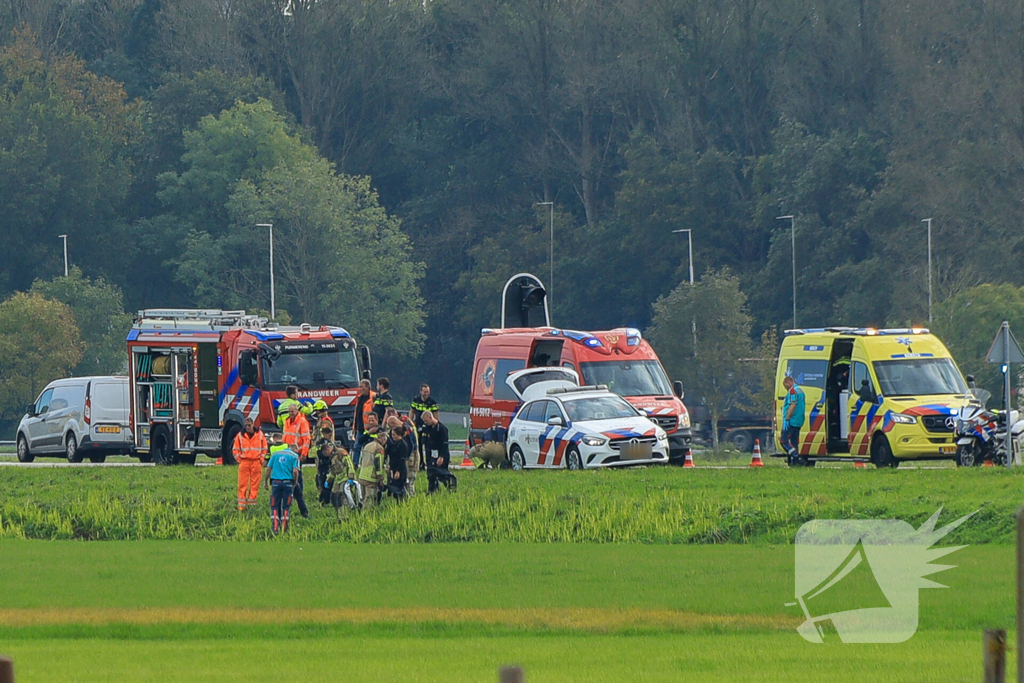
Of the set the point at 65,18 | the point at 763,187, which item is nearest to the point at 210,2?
the point at 65,18

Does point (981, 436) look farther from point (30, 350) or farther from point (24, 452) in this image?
point (30, 350)

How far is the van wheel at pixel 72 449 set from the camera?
137 ft

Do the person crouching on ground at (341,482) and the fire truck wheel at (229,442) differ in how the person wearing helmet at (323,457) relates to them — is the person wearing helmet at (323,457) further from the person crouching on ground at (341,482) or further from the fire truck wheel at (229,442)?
the fire truck wheel at (229,442)

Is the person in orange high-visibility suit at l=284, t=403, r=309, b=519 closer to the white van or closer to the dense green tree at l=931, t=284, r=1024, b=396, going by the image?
the white van

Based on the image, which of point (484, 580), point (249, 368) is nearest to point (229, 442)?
point (249, 368)

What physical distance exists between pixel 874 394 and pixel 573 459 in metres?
5.23

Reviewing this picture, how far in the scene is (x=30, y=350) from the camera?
70.6 metres

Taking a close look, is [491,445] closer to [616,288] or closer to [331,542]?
[331,542]

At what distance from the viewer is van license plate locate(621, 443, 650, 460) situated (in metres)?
31.0

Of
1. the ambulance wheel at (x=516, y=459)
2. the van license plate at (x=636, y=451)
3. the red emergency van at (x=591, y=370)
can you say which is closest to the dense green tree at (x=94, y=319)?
the red emergency van at (x=591, y=370)

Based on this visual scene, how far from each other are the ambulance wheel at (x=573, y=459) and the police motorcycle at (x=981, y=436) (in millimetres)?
6301

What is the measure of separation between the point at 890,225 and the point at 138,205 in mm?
42512

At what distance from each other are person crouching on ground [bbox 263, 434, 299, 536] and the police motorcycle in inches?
450

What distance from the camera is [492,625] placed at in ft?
54.3
